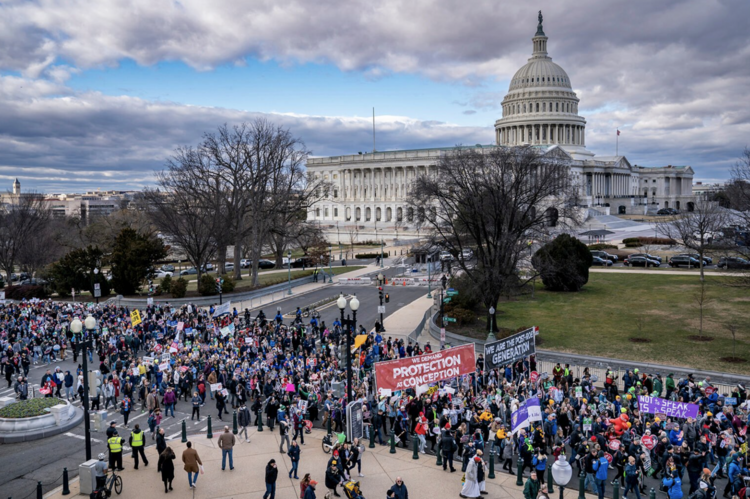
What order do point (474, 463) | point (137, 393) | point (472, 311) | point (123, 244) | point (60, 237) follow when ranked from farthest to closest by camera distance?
point (60, 237)
point (123, 244)
point (472, 311)
point (137, 393)
point (474, 463)

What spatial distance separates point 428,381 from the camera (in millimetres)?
18656

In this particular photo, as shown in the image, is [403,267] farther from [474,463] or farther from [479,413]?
[474,463]

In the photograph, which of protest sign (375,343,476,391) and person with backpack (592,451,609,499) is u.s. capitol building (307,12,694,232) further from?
person with backpack (592,451,609,499)

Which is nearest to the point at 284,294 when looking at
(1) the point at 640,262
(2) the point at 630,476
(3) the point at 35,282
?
(3) the point at 35,282

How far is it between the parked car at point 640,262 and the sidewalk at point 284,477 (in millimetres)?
51435

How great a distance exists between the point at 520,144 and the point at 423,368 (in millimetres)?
129309

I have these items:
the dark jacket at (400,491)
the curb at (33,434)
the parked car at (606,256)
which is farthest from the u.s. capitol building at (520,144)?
the dark jacket at (400,491)

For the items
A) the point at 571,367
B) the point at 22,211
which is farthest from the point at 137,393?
the point at 22,211

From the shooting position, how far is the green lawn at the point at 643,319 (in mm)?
28172

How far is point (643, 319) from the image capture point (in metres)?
35.4

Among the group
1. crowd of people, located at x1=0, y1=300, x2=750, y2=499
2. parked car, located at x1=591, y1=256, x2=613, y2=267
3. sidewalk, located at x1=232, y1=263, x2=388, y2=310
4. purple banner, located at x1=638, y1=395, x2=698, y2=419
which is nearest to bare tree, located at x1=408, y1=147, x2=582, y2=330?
crowd of people, located at x1=0, y1=300, x2=750, y2=499

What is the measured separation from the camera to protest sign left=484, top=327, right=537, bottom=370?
21.1 m

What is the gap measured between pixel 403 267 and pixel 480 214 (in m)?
32.5

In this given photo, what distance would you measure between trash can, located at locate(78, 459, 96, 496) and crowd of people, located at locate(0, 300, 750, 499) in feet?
3.06
